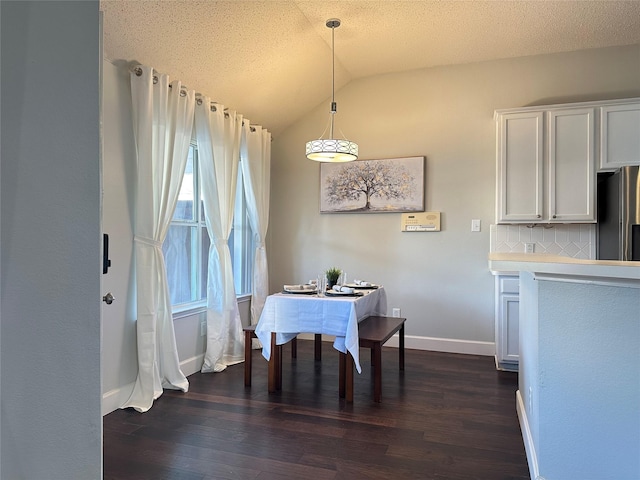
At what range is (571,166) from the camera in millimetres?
3777

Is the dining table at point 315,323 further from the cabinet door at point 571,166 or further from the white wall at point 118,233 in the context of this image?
the cabinet door at point 571,166

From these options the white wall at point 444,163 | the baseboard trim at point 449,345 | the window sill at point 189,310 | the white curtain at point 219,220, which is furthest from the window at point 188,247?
the baseboard trim at point 449,345

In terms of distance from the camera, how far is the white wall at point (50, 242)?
643 mm

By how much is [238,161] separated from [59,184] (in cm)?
356

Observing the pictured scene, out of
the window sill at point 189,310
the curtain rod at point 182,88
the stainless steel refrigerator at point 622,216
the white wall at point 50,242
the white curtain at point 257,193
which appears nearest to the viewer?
the white wall at point 50,242

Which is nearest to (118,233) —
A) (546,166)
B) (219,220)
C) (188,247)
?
(188,247)

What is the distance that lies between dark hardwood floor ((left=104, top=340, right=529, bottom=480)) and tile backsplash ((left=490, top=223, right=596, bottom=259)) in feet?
4.02

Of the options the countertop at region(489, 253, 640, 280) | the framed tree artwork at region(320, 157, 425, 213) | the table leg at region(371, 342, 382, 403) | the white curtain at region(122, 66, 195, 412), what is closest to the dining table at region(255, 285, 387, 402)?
the table leg at region(371, 342, 382, 403)

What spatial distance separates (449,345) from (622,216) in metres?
1.93

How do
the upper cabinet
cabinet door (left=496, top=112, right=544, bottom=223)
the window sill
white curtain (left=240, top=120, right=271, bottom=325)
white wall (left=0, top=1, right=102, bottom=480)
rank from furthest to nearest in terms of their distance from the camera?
1. white curtain (left=240, top=120, right=271, bottom=325)
2. cabinet door (left=496, top=112, right=544, bottom=223)
3. the upper cabinet
4. the window sill
5. white wall (left=0, top=1, right=102, bottom=480)

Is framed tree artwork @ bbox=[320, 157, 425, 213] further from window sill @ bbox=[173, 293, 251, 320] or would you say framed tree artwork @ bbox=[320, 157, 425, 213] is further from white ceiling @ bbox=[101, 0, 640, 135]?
window sill @ bbox=[173, 293, 251, 320]

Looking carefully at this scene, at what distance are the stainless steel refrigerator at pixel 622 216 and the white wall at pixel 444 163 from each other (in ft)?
3.10

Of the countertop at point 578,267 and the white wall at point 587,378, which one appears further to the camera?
the white wall at point 587,378

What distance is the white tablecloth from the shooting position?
118 inches
